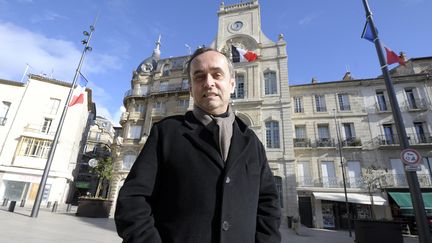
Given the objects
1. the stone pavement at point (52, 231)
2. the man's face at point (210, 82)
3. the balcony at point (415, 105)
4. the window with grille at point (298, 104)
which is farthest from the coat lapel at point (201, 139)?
the balcony at point (415, 105)

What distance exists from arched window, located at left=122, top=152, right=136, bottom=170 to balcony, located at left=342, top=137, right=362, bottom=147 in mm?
21093

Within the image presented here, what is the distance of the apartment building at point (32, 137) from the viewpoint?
2167 centimetres

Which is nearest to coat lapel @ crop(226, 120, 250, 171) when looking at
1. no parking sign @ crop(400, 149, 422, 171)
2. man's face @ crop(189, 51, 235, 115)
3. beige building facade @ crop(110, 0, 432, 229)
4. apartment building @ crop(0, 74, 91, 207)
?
man's face @ crop(189, 51, 235, 115)

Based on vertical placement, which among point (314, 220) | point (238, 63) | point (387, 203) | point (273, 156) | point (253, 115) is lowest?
point (314, 220)

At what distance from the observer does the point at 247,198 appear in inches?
58.0

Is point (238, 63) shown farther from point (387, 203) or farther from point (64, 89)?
point (64, 89)

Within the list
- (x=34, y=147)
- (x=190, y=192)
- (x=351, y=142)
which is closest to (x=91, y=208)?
(x=190, y=192)

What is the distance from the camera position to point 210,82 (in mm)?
1620

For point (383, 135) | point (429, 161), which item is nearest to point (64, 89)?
point (383, 135)

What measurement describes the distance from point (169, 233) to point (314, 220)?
65.0 ft

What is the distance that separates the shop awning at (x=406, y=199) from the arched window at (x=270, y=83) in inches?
481

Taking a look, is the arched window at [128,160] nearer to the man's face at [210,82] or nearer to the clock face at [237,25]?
the clock face at [237,25]

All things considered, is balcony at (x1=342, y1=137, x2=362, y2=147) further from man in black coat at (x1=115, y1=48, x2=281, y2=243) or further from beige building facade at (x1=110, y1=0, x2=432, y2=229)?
man in black coat at (x1=115, y1=48, x2=281, y2=243)

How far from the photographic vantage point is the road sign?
5406mm
